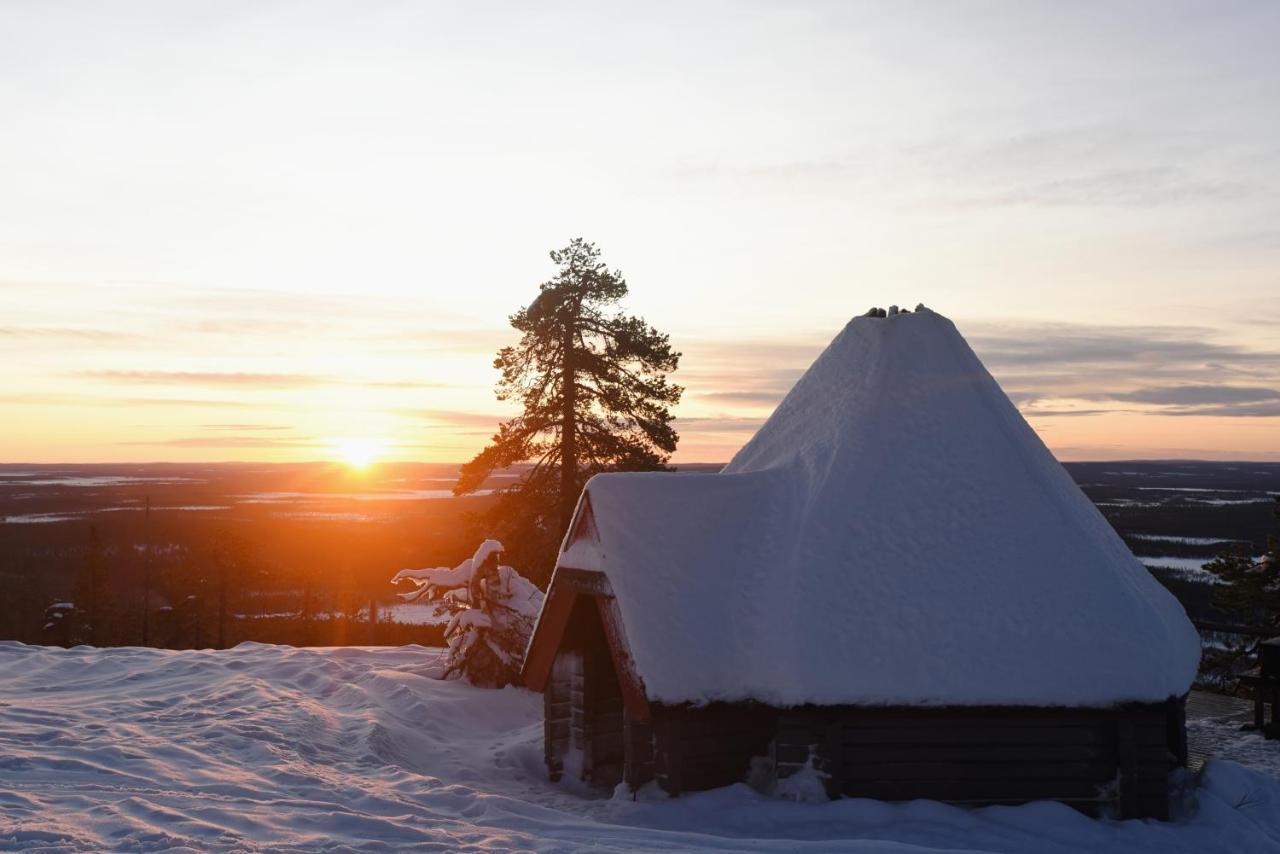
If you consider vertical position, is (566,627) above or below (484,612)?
above

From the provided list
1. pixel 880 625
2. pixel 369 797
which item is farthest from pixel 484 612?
pixel 880 625

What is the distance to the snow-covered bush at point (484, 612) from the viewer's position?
18891mm

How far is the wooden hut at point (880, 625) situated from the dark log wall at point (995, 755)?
0.02m

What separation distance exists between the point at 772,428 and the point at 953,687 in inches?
189

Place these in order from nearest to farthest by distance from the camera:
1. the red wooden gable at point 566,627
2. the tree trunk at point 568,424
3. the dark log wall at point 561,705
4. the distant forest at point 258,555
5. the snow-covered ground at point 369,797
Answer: the snow-covered ground at point 369,797 < the red wooden gable at point 566,627 < the dark log wall at point 561,705 < the tree trunk at point 568,424 < the distant forest at point 258,555

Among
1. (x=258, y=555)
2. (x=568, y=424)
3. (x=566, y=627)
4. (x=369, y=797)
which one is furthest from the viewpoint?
(x=258, y=555)

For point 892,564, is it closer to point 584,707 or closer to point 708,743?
point 708,743

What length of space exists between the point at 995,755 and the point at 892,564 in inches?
86.4

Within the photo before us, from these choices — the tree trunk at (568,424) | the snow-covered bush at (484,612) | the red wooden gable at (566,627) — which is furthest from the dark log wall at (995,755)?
the tree trunk at (568,424)

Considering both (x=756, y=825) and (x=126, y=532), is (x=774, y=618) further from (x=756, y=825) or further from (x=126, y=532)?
(x=126, y=532)

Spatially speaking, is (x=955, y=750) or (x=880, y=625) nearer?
(x=955, y=750)

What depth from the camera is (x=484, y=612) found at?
19453 mm

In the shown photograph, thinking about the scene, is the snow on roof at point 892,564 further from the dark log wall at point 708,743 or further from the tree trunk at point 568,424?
the tree trunk at point 568,424

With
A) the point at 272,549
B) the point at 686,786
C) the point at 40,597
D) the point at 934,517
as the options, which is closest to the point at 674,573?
the point at 686,786
